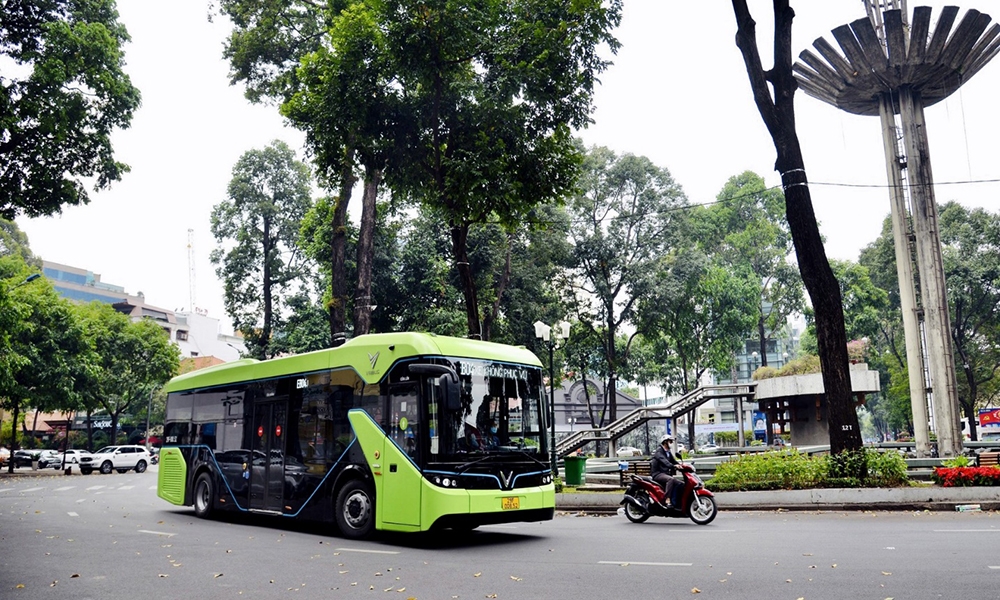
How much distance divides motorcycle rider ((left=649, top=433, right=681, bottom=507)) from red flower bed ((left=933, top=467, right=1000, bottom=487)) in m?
5.73

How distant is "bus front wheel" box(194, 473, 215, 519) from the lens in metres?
16.0

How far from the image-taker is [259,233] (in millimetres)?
42094

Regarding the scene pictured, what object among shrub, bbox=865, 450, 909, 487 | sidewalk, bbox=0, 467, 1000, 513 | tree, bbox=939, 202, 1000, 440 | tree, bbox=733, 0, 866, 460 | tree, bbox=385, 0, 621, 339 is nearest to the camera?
sidewalk, bbox=0, 467, 1000, 513

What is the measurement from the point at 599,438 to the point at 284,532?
852 inches

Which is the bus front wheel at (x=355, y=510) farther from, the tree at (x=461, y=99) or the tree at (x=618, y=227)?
the tree at (x=618, y=227)

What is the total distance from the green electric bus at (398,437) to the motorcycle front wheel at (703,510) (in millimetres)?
2902

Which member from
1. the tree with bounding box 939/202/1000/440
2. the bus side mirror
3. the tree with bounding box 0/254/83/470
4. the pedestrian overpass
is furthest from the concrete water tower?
the tree with bounding box 0/254/83/470

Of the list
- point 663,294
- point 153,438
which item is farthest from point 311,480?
point 153,438

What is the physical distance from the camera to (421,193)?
19.5m

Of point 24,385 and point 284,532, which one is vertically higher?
point 24,385

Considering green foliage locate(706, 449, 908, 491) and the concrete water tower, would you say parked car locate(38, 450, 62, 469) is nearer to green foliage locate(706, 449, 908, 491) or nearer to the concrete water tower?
green foliage locate(706, 449, 908, 491)

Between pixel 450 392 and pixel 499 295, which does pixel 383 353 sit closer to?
pixel 450 392

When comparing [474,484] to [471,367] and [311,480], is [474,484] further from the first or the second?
[311,480]

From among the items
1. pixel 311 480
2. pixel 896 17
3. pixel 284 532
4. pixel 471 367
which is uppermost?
pixel 896 17
